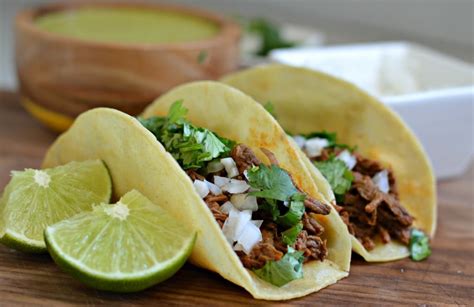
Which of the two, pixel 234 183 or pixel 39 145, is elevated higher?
pixel 234 183

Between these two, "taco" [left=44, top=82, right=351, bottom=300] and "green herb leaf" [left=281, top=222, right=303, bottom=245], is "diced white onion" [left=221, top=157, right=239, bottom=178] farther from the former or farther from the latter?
"green herb leaf" [left=281, top=222, right=303, bottom=245]

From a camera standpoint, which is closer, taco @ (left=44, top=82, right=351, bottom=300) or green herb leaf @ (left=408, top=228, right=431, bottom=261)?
taco @ (left=44, top=82, right=351, bottom=300)

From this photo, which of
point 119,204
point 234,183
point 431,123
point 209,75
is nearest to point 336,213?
point 234,183

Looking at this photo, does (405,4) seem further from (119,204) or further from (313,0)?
(119,204)

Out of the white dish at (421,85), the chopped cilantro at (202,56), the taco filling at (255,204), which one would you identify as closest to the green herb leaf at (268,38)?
the white dish at (421,85)

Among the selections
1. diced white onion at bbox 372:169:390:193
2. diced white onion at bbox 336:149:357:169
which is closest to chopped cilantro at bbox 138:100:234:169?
diced white onion at bbox 336:149:357:169

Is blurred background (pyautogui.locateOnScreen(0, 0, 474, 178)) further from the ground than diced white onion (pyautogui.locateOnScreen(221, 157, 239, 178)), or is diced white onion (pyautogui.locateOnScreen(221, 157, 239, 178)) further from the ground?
diced white onion (pyautogui.locateOnScreen(221, 157, 239, 178))

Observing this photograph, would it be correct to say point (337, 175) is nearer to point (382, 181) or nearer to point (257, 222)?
point (382, 181)
